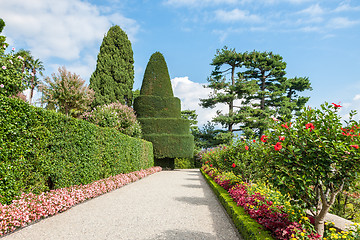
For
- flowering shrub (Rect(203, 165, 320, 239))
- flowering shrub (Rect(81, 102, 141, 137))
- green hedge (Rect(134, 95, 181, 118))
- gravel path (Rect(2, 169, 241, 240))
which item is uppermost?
green hedge (Rect(134, 95, 181, 118))

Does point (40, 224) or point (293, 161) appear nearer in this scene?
point (293, 161)

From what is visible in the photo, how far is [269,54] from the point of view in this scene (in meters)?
27.7

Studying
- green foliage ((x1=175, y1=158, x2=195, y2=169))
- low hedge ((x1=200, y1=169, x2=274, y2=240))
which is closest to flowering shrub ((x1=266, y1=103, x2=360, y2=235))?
low hedge ((x1=200, y1=169, x2=274, y2=240))

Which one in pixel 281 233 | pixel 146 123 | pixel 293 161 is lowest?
pixel 281 233

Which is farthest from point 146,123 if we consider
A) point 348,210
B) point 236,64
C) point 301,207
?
point 301,207

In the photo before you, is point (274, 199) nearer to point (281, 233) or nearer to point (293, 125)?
point (281, 233)

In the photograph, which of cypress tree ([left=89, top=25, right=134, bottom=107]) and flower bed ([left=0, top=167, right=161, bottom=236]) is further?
cypress tree ([left=89, top=25, right=134, bottom=107])

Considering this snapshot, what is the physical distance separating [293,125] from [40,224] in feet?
16.7

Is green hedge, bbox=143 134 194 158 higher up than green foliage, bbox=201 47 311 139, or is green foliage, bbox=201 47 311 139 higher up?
green foliage, bbox=201 47 311 139

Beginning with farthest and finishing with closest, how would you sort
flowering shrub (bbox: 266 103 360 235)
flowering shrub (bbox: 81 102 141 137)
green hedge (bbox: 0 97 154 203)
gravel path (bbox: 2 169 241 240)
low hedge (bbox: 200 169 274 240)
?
flowering shrub (bbox: 81 102 141 137) → green hedge (bbox: 0 97 154 203) → gravel path (bbox: 2 169 241 240) → low hedge (bbox: 200 169 274 240) → flowering shrub (bbox: 266 103 360 235)

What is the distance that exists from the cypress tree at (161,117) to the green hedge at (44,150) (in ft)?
39.2

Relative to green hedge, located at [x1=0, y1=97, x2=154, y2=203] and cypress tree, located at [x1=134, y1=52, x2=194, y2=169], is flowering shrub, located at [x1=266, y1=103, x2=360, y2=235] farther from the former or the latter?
cypress tree, located at [x1=134, y1=52, x2=194, y2=169]

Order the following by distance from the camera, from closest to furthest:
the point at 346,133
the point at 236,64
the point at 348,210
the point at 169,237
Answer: the point at 346,133, the point at 169,237, the point at 348,210, the point at 236,64

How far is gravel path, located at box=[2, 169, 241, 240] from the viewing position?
4.13m
